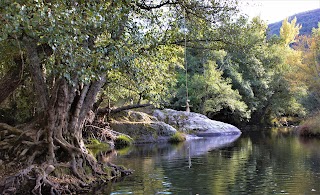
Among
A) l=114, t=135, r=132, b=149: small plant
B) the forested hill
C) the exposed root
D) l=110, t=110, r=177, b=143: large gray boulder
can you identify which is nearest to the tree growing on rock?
the exposed root

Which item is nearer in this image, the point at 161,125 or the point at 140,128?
the point at 140,128

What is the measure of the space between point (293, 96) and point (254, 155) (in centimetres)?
3168

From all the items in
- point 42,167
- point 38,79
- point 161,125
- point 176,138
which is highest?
point 38,79

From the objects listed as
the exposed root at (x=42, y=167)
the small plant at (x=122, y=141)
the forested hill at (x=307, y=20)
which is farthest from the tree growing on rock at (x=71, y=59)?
the forested hill at (x=307, y=20)

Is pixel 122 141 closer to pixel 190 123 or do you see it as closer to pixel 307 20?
pixel 190 123

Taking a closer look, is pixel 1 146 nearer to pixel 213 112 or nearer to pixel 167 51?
pixel 167 51

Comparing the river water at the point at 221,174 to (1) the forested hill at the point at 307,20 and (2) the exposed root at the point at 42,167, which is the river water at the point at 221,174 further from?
(1) the forested hill at the point at 307,20

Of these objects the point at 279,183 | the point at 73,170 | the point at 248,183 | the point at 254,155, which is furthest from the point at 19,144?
the point at 254,155

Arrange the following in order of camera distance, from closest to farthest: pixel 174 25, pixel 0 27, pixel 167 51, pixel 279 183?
pixel 0 27 < pixel 279 183 < pixel 174 25 < pixel 167 51

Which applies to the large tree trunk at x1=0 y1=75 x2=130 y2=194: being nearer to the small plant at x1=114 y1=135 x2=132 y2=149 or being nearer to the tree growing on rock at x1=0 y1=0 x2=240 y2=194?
the tree growing on rock at x1=0 y1=0 x2=240 y2=194

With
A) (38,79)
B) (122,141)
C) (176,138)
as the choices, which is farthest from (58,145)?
(176,138)

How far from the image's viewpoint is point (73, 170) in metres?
12.6

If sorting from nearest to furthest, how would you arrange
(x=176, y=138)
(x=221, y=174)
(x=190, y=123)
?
(x=221, y=174) → (x=176, y=138) → (x=190, y=123)

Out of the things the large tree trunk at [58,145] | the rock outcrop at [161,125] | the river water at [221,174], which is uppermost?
the rock outcrop at [161,125]
